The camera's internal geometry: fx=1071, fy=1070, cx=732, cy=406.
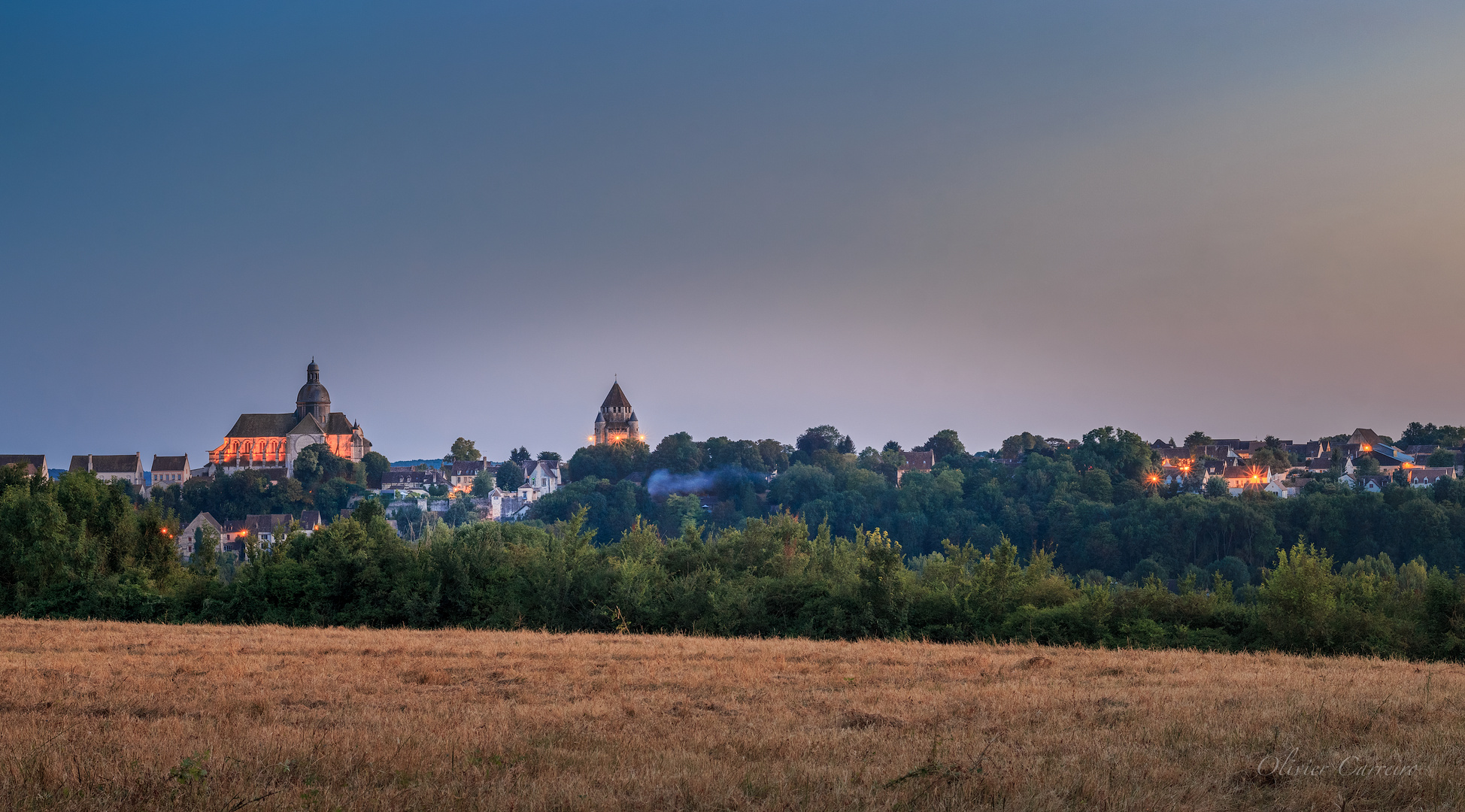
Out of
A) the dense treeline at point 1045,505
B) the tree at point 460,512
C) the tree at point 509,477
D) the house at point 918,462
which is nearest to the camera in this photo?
the dense treeline at point 1045,505

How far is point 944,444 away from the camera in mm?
187750

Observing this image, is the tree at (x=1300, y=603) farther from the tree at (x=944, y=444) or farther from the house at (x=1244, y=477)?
the tree at (x=944, y=444)

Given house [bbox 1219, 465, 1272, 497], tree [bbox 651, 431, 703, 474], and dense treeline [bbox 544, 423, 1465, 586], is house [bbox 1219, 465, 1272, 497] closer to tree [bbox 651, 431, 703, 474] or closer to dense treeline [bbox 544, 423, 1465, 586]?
dense treeline [bbox 544, 423, 1465, 586]

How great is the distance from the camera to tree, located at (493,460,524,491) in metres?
189

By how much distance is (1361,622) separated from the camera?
2247 cm

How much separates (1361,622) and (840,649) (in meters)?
11.7

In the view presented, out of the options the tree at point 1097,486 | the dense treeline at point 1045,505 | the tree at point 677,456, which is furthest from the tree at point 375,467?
the tree at point 1097,486

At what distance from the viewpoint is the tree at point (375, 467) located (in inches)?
7264

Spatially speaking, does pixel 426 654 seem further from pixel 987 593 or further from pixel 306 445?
pixel 306 445

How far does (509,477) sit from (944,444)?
77024 mm

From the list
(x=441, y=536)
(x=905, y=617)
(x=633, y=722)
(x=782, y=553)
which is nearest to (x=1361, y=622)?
(x=905, y=617)

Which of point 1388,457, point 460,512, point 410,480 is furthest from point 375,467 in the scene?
point 1388,457

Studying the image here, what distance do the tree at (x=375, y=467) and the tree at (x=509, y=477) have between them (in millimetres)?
19634

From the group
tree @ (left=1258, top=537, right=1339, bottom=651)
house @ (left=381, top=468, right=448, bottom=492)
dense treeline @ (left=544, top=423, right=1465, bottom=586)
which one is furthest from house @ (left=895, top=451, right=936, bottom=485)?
tree @ (left=1258, top=537, right=1339, bottom=651)
